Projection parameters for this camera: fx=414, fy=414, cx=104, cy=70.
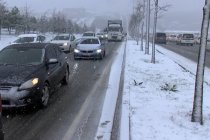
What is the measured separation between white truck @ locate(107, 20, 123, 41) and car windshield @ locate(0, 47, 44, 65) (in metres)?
55.2

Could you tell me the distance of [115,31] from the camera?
220ft

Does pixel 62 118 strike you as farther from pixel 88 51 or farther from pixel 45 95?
pixel 88 51

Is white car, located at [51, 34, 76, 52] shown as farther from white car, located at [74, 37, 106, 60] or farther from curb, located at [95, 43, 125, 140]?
curb, located at [95, 43, 125, 140]

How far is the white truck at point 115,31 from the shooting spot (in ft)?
217

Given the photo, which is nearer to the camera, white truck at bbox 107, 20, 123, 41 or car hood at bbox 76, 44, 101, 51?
car hood at bbox 76, 44, 101, 51

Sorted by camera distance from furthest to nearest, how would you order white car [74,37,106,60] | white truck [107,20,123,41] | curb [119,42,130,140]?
white truck [107,20,123,41], white car [74,37,106,60], curb [119,42,130,140]

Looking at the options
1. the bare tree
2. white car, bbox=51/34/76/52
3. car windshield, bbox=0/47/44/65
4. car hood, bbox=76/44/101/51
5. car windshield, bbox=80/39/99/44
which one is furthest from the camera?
white car, bbox=51/34/76/52

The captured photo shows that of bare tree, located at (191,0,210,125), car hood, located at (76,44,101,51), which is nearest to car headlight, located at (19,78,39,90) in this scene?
bare tree, located at (191,0,210,125)

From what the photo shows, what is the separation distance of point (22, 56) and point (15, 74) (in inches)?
60.7

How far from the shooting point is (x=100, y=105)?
10.2 metres

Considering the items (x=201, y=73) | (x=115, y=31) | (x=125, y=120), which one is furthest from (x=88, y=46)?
(x=115, y=31)

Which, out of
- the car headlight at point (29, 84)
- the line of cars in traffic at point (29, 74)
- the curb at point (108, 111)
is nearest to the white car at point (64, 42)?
the curb at point (108, 111)

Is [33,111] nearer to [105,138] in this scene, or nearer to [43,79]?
[43,79]

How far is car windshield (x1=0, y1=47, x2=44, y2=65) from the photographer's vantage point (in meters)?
10.5
